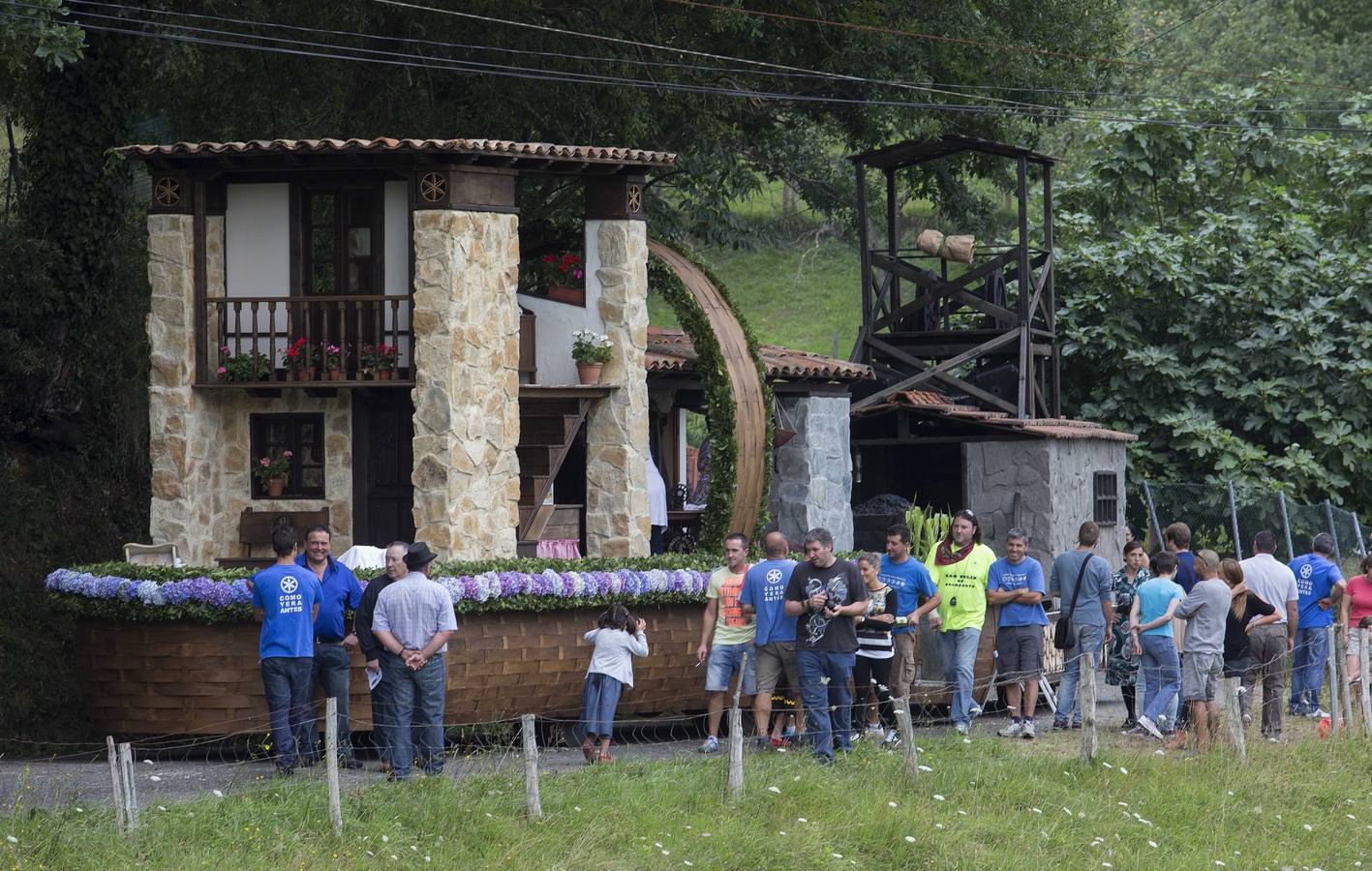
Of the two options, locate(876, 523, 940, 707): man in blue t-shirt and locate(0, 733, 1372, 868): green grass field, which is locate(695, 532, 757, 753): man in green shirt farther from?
locate(876, 523, 940, 707): man in blue t-shirt

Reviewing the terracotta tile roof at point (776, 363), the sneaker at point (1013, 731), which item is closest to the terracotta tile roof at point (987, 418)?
the terracotta tile roof at point (776, 363)

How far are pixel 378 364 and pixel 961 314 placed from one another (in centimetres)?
1183

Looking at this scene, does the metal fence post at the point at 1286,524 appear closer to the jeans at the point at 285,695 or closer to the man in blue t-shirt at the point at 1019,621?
the man in blue t-shirt at the point at 1019,621

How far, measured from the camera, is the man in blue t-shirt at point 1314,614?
56.9 feet

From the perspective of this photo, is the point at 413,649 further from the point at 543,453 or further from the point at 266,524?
the point at 543,453

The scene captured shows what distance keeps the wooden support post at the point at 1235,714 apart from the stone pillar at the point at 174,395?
9.62m

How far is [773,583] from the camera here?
14.0 meters

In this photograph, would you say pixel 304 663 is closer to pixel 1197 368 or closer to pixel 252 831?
pixel 252 831

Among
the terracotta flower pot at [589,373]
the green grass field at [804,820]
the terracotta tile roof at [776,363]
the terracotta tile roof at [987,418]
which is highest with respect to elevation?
the terracotta tile roof at [776,363]

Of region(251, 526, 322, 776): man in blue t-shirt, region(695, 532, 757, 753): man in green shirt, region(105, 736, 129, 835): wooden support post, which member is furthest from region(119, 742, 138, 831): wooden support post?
region(695, 532, 757, 753): man in green shirt

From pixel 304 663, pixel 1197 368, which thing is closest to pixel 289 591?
pixel 304 663

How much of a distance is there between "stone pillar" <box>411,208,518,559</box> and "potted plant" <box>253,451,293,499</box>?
5.77 feet

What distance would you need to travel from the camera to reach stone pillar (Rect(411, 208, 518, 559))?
16359mm

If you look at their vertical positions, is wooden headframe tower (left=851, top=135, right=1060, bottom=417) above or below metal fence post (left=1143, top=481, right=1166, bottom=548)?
above
